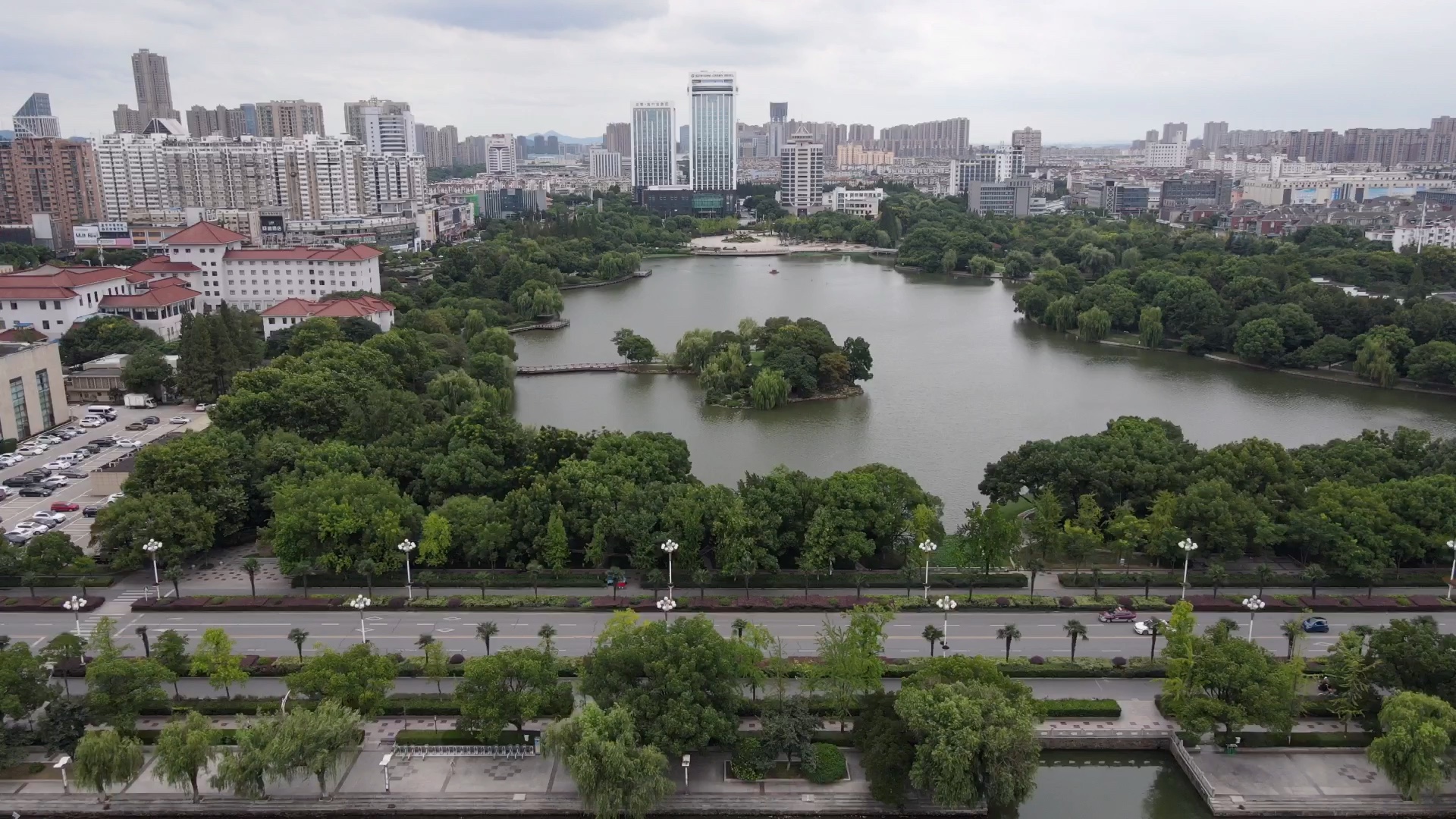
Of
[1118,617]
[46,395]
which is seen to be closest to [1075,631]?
[1118,617]

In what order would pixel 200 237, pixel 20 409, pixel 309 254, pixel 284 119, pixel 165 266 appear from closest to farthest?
1. pixel 20 409
2. pixel 165 266
3. pixel 200 237
4. pixel 309 254
5. pixel 284 119

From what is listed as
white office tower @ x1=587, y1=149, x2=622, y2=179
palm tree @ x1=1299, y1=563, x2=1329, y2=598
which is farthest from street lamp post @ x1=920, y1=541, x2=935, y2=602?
white office tower @ x1=587, y1=149, x2=622, y2=179

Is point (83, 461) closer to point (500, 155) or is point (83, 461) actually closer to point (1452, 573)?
point (1452, 573)

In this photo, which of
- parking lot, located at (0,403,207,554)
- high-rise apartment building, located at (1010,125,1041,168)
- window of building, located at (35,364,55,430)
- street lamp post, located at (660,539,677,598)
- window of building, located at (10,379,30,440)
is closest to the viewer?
street lamp post, located at (660,539,677,598)

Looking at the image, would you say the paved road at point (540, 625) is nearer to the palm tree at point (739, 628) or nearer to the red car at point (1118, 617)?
the red car at point (1118, 617)

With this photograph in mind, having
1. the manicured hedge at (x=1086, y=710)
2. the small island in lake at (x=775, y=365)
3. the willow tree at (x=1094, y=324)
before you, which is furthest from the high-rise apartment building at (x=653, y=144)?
the manicured hedge at (x=1086, y=710)

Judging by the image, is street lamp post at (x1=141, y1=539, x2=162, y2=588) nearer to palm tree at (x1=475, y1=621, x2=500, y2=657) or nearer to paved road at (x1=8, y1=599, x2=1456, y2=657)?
paved road at (x1=8, y1=599, x2=1456, y2=657)
